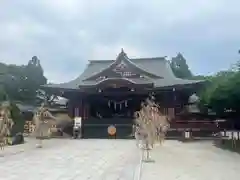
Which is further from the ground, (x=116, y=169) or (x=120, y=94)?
(x=120, y=94)

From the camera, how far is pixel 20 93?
41.8 meters

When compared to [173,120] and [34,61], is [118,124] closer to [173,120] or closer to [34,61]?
[173,120]

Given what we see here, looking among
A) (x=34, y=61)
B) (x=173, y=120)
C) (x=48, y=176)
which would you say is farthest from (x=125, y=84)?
(x=34, y=61)

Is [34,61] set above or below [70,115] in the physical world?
above

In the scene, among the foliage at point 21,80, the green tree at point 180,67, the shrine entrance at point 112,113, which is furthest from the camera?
the green tree at point 180,67

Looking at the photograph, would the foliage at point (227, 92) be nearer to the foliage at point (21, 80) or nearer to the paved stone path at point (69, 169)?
the paved stone path at point (69, 169)

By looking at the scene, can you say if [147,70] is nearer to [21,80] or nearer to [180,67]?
[21,80]

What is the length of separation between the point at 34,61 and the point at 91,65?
48.0 feet

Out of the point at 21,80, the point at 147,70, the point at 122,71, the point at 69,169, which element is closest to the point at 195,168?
the point at 69,169

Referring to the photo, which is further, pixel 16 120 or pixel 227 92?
pixel 16 120

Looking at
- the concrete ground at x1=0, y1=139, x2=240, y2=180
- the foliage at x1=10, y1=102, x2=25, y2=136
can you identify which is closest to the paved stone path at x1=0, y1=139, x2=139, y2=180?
the concrete ground at x1=0, y1=139, x2=240, y2=180

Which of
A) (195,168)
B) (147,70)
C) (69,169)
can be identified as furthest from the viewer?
(147,70)

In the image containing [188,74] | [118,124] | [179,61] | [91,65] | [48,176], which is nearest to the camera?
[48,176]

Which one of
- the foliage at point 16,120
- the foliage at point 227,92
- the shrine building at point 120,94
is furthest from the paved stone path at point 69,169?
the shrine building at point 120,94
